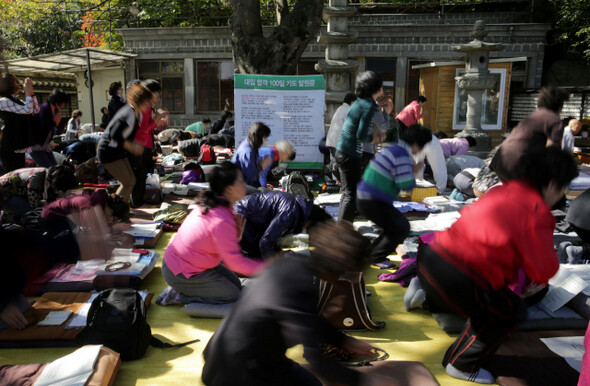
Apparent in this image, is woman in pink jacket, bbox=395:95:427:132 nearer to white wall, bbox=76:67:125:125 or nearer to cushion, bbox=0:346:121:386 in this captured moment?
cushion, bbox=0:346:121:386

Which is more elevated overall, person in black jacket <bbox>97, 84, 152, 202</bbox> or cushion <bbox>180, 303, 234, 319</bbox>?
person in black jacket <bbox>97, 84, 152, 202</bbox>

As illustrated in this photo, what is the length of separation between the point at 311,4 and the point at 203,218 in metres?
8.06

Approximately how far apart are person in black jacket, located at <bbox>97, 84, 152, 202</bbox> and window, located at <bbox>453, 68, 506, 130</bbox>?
8185 millimetres

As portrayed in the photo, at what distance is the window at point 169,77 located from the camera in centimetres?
1588

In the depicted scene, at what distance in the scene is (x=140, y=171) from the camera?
20.1 ft

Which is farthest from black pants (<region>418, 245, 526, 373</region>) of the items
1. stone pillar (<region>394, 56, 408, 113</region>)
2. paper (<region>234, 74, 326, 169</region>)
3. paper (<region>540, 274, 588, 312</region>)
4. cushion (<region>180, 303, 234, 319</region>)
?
stone pillar (<region>394, 56, 408, 113</region>)

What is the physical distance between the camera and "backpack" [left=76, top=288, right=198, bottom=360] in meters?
2.94

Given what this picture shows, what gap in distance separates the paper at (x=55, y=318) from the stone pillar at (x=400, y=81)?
1297 centimetres

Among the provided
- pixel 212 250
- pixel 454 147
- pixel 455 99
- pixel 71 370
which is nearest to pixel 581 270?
pixel 212 250

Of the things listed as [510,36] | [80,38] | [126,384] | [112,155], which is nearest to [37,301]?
[126,384]

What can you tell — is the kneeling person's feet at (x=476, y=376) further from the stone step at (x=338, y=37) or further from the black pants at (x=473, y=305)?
the stone step at (x=338, y=37)

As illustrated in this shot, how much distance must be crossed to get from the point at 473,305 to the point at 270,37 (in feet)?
28.6

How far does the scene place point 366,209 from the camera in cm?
391

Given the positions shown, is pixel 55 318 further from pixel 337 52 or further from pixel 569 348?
pixel 337 52
